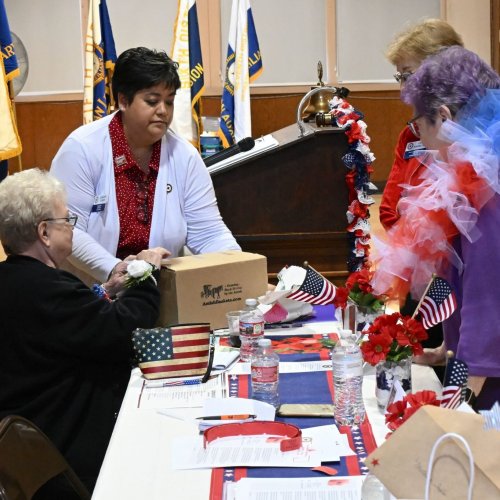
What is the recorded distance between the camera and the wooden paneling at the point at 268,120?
10.7 metres

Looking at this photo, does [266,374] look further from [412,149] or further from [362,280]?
[412,149]

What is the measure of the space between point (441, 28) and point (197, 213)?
1.12 meters

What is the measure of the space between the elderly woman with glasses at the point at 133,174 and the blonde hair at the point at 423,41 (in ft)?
2.69

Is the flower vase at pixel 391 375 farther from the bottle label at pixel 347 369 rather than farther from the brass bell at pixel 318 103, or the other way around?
the brass bell at pixel 318 103

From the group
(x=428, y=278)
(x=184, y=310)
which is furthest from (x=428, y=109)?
(x=184, y=310)

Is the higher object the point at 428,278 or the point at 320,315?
the point at 428,278

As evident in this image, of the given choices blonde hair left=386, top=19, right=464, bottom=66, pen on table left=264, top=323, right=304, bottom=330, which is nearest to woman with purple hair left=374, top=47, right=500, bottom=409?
pen on table left=264, top=323, right=304, bottom=330

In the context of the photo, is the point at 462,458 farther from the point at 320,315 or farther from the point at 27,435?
the point at 320,315

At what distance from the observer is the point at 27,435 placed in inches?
83.7

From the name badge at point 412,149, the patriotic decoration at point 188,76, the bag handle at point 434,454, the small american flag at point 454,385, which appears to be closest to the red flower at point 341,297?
the small american flag at point 454,385

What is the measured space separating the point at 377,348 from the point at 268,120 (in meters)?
8.85

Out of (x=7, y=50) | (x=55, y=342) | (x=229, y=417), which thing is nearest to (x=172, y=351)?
(x=55, y=342)

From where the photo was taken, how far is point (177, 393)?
2.30m

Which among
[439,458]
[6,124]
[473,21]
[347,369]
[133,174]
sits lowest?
[347,369]
